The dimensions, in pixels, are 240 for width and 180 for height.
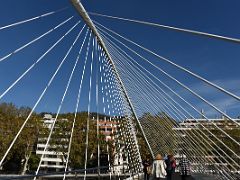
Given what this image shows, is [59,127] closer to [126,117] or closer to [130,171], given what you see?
[126,117]

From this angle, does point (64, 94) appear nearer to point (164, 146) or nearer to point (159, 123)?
point (159, 123)

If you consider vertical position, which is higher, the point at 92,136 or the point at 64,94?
the point at 92,136

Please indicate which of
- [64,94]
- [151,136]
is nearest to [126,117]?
[151,136]

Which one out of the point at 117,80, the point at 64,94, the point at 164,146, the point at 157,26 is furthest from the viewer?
the point at 164,146

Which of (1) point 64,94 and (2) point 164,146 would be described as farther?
(2) point 164,146

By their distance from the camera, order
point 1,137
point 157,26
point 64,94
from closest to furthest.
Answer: point 157,26 < point 64,94 < point 1,137

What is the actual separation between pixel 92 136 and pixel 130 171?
34866 mm

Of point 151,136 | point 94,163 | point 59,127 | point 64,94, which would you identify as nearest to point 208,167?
point 151,136

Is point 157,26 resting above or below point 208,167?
above

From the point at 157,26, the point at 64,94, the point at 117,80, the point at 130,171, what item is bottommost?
the point at 130,171

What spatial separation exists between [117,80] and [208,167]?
300 inches

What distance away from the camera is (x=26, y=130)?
50.5 meters

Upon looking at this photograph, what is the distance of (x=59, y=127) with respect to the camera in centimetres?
4838

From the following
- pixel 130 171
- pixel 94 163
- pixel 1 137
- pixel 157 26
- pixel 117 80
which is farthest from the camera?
pixel 94 163
